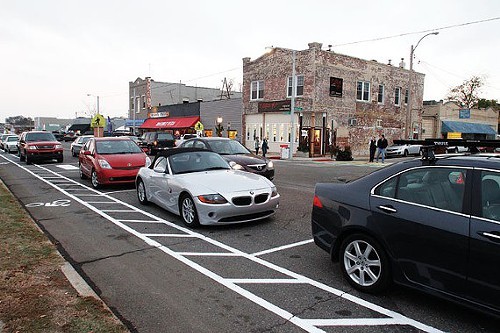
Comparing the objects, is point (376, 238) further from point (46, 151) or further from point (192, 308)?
point (46, 151)

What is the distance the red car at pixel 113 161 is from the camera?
1143cm

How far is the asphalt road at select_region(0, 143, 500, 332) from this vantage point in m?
3.74

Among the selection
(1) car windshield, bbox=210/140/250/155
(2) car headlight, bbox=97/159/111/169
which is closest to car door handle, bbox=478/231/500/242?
(1) car windshield, bbox=210/140/250/155

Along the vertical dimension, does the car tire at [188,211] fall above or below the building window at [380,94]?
below

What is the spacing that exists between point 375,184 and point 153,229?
171 inches

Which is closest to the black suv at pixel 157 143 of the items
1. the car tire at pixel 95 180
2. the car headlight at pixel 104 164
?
the car tire at pixel 95 180

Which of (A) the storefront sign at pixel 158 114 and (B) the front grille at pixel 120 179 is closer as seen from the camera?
(B) the front grille at pixel 120 179

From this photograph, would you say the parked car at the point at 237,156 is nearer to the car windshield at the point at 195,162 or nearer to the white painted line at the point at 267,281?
the car windshield at the point at 195,162

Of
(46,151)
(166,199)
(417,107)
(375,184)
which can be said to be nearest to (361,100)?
(417,107)

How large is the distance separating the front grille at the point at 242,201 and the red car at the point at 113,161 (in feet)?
18.7

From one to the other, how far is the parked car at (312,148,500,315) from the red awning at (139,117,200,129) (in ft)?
125

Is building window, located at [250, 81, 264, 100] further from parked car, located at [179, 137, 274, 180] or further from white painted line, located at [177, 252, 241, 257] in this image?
white painted line, located at [177, 252, 241, 257]

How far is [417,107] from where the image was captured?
4066 cm

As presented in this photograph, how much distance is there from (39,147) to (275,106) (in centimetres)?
1882
